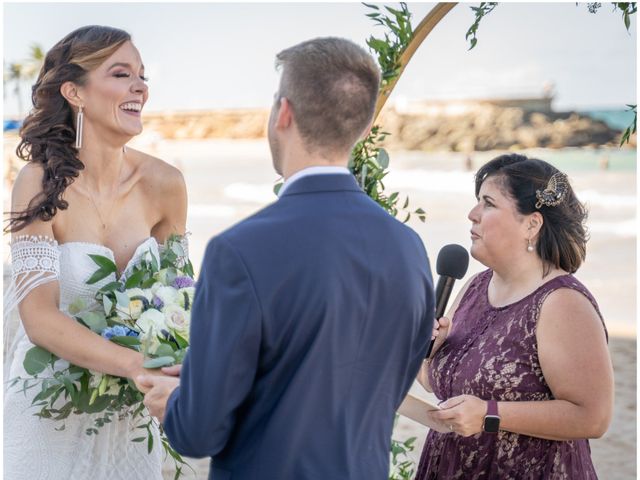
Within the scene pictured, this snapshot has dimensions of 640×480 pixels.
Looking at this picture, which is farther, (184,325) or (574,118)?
(574,118)

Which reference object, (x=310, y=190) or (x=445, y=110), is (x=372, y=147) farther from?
(x=445, y=110)

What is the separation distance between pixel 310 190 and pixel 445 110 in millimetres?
59412

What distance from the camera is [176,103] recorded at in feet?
257

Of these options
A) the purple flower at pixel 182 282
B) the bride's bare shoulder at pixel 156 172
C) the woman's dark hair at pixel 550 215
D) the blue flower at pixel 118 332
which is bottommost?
the blue flower at pixel 118 332

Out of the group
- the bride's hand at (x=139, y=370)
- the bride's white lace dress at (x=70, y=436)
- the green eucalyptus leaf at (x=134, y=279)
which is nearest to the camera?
the bride's hand at (x=139, y=370)

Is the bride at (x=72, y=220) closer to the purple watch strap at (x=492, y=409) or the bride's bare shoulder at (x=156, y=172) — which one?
the bride's bare shoulder at (x=156, y=172)

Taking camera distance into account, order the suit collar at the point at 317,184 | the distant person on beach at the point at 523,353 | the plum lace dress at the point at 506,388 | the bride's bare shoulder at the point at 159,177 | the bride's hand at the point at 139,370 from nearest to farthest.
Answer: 1. the suit collar at the point at 317,184
2. the bride's hand at the point at 139,370
3. the distant person on beach at the point at 523,353
4. the plum lace dress at the point at 506,388
5. the bride's bare shoulder at the point at 159,177

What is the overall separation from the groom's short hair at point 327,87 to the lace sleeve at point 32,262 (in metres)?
1.37

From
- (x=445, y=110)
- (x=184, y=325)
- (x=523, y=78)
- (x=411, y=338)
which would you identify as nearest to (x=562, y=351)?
(x=411, y=338)

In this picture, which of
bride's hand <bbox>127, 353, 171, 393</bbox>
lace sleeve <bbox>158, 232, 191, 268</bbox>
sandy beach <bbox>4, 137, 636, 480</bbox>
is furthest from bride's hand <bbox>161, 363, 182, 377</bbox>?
sandy beach <bbox>4, 137, 636, 480</bbox>

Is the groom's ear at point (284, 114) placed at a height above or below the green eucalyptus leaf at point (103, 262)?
above

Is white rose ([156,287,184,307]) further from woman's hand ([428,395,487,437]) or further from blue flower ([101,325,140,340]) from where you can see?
woman's hand ([428,395,487,437])

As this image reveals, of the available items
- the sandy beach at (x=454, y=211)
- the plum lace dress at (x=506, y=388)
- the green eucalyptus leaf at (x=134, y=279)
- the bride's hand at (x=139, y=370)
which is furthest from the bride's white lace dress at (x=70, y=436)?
the sandy beach at (x=454, y=211)

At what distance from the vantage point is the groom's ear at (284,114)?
2.06 m
